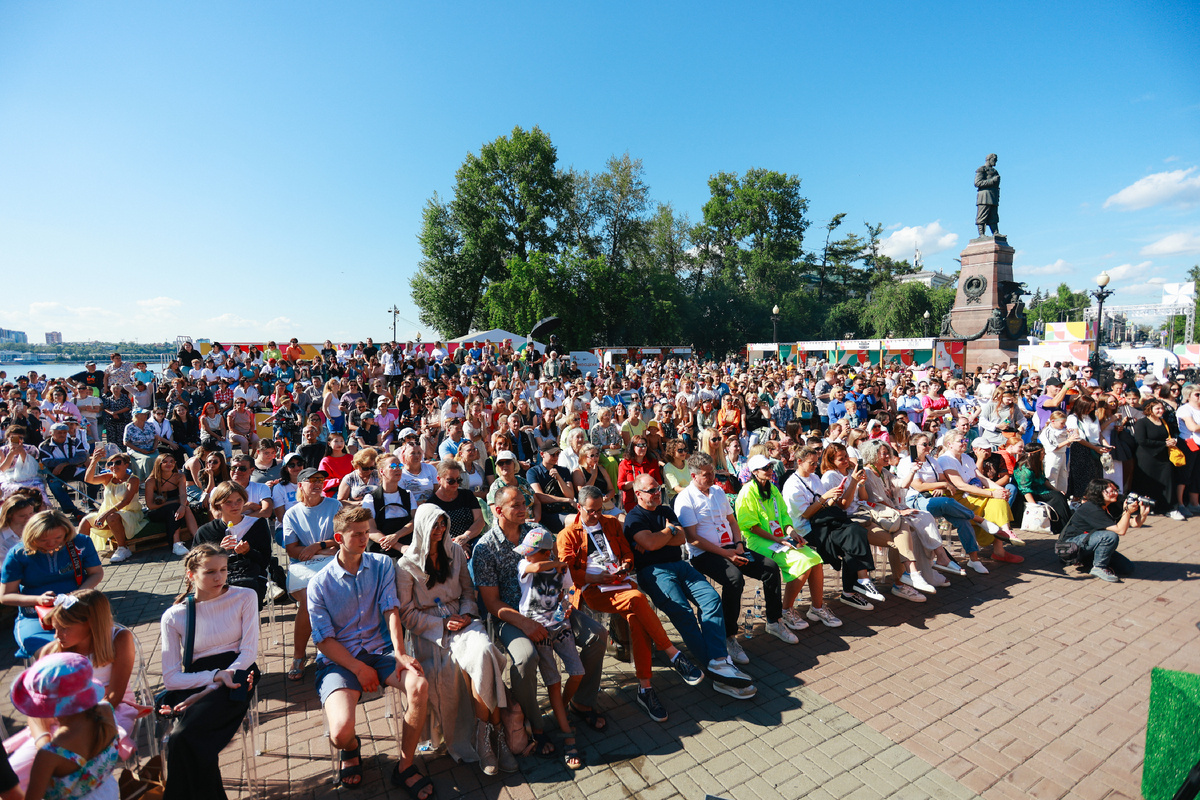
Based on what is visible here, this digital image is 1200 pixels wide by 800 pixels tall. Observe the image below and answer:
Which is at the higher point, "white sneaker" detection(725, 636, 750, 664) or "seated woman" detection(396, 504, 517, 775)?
"seated woman" detection(396, 504, 517, 775)

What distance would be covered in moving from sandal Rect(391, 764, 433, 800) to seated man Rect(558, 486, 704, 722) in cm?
144

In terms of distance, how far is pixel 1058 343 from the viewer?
823 inches

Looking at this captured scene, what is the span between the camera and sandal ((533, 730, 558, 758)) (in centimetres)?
362

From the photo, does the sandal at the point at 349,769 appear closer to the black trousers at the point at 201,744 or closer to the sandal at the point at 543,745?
the black trousers at the point at 201,744

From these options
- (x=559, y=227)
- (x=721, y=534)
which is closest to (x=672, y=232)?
(x=559, y=227)

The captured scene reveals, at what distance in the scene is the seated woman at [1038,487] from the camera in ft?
24.9

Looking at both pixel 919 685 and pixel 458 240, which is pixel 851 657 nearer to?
pixel 919 685

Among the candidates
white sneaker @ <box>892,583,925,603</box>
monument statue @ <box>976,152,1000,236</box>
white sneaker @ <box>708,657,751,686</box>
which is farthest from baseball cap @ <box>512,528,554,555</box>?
monument statue @ <box>976,152,1000,236</box>

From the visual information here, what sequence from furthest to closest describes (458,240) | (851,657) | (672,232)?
(672,232) → (458,240) → (851,657)

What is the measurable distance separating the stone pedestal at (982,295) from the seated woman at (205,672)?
2842 cm

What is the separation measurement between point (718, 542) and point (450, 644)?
98.7 inches

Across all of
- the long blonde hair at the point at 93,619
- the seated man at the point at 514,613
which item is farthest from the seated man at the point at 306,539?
the long blonde hair at the point at 93,619

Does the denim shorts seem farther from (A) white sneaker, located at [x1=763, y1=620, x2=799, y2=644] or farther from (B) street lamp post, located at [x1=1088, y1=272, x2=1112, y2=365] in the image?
(B) street lamp post, located at [x1=1088, y1=272, x2=1112, y2=365]

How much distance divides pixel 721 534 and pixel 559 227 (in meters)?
35.9
